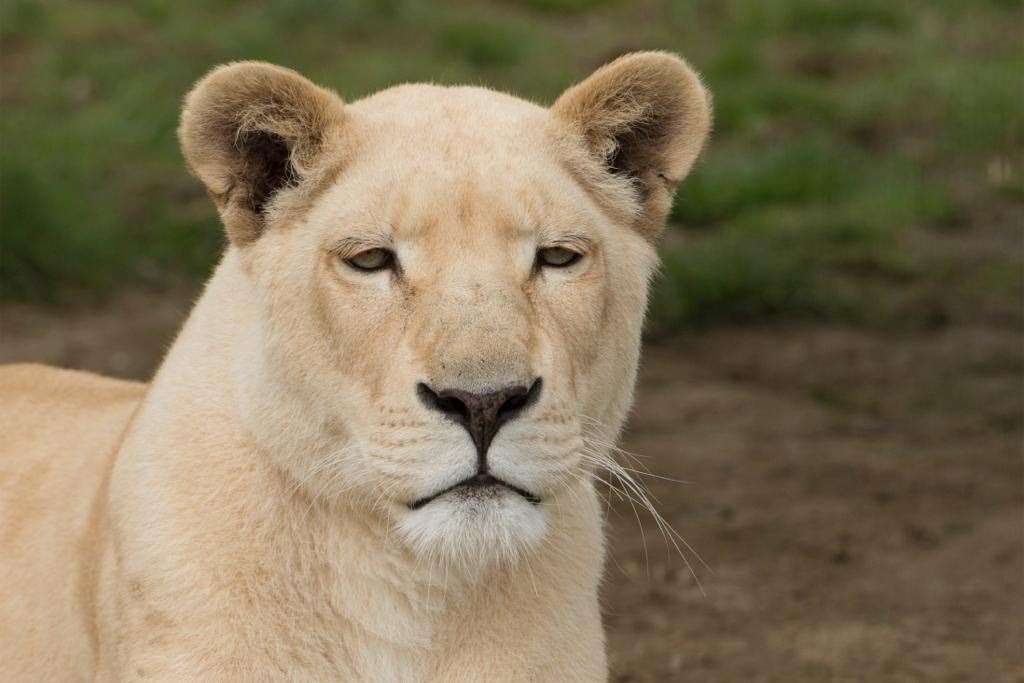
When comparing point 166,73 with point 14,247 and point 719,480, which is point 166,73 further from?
point 719,480

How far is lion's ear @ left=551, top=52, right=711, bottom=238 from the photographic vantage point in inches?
139

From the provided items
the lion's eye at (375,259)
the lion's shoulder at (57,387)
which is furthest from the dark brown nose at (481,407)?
the lion's shoulder at (57,387)

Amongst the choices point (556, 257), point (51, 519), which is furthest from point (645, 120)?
point (51, 519)

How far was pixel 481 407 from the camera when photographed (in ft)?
9.56

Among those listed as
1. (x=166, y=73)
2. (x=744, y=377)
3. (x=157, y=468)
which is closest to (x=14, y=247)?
(x=166, y=73)

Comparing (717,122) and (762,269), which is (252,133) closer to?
(762,269)

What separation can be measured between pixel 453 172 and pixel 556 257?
25cm

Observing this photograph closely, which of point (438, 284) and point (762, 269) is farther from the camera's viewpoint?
point (762, 269)

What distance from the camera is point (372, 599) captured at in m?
3.37

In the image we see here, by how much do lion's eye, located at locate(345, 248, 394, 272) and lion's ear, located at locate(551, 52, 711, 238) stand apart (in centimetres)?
53

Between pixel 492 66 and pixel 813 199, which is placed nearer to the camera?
pixel 813 199

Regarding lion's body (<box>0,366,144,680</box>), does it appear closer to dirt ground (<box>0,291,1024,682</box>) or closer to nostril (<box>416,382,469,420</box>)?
nostril (<box>416,382,469,420</box>)

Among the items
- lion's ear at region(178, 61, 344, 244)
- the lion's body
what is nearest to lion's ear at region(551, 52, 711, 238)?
lion's ear at region(178, 61, 344, 244)

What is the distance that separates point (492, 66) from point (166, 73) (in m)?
1.90
